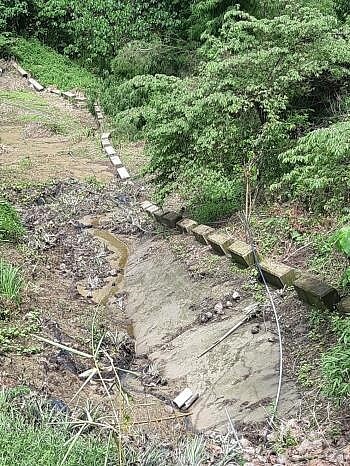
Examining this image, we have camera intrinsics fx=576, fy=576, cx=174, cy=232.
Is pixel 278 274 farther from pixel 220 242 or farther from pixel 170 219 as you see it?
pixel 170 219

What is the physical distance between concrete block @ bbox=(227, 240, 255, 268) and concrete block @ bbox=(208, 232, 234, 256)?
0.09 metres

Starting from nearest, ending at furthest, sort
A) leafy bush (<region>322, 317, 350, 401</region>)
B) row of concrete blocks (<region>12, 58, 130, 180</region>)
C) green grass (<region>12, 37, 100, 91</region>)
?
1. leafy bush (<region>322, 317, 350, 401</region>)
2. row of concrete blocks (<region>12, 58, 130, 180</region>)
3. green grass (<region>12, 37, 100, 91</region>)

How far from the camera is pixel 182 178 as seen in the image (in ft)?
22.1

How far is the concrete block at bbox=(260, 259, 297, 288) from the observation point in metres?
4.75

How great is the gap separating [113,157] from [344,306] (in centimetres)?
791

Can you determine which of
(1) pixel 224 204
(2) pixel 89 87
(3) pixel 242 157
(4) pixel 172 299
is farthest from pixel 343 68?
(2) pixel 89 87

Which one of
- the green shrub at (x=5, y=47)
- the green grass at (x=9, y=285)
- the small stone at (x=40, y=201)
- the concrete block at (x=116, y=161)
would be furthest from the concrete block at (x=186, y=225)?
the green shrub at (x=5, y=47)

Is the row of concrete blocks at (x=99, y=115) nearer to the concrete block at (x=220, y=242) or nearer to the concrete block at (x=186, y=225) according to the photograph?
the concrete block at (x=186, y=225)

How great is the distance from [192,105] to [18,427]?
4.41 meters

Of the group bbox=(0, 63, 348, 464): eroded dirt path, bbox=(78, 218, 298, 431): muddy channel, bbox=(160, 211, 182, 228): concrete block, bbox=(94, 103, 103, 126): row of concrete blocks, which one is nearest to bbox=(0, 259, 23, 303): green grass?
bbox=(0, 63, 348, 464): eroded dirt path

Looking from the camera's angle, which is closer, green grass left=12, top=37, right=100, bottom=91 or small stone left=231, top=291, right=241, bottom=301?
small stone left=231, top=291, right=241, bottom=301

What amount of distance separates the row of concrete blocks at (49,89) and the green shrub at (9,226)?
392 inches

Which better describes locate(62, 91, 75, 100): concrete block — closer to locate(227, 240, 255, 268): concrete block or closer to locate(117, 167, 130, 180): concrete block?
locate(117, 167, 130, 180): concrete block

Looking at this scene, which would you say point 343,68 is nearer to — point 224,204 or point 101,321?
point 224,204
